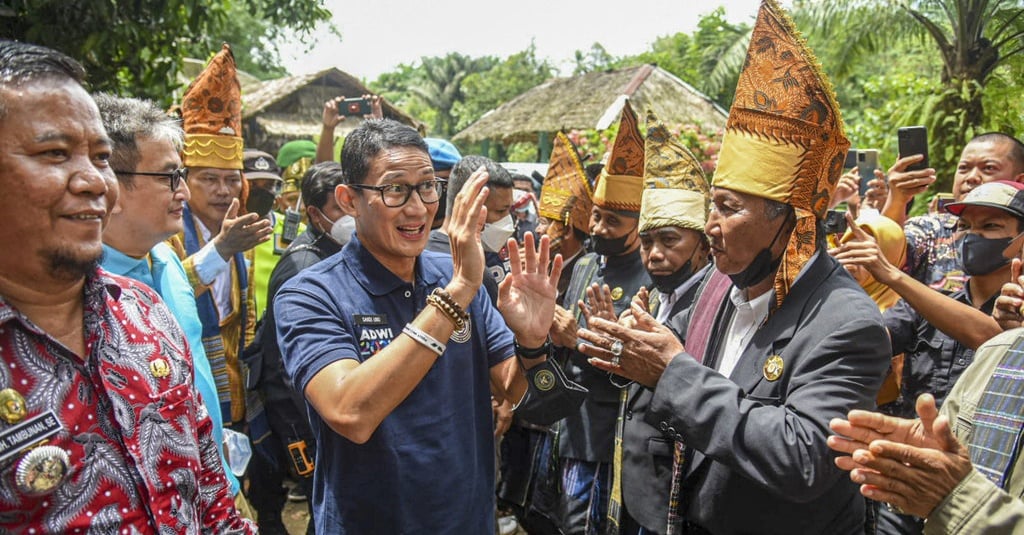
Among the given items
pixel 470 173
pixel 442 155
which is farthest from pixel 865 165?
pixel 442 155

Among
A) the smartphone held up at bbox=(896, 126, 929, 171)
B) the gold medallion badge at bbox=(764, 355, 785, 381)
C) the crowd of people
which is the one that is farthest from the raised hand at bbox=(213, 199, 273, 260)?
the smartphone held up at bbox=(896, 126, 929, 171)

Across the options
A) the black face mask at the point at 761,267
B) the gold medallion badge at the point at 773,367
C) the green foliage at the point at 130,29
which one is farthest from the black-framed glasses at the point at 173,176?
the green foliage at the point at 130,29

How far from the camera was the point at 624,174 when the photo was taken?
436 cm

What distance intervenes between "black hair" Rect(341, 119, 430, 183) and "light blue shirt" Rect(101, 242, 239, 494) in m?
0.81

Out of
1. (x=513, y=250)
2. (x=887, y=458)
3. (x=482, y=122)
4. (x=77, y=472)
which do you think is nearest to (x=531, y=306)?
(x=513, y=250)

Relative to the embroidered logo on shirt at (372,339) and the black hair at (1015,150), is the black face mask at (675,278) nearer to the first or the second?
the embroidered logo on shirt at (372,339)

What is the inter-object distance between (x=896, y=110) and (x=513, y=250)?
9326mm

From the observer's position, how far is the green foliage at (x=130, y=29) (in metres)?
4.78

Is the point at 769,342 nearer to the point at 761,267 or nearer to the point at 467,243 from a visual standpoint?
the point at 761,267

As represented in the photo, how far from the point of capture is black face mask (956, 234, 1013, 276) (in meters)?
3.29

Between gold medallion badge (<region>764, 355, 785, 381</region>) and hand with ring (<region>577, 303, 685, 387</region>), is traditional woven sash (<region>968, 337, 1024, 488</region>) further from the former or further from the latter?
hand with ring (<region>577, 303, 685, 387</region>)

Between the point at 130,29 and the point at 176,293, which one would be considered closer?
the point at 176,293

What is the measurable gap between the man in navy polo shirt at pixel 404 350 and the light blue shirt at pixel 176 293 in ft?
1.55

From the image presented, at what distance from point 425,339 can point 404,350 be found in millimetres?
66
